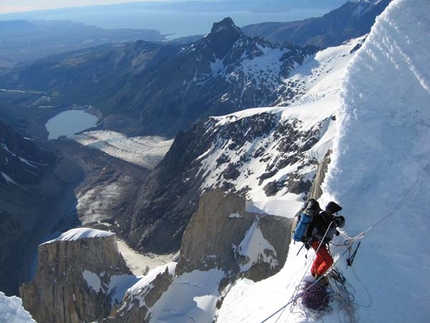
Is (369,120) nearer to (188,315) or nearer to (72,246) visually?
(188,315)

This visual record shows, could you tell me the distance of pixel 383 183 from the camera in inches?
458

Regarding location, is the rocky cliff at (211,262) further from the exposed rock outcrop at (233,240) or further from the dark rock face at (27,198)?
the dark rock face at (27,198)

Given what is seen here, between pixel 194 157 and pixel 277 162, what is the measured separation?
100 feet

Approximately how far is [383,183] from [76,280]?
40941 mm

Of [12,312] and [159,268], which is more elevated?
[12,312]

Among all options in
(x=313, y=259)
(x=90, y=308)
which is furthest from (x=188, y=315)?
(x=313, y=259)

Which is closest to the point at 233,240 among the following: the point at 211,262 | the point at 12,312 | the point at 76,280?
the point at 211,262

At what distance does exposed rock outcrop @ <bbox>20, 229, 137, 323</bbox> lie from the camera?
44.8 meters

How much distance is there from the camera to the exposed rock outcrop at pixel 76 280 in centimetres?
4481

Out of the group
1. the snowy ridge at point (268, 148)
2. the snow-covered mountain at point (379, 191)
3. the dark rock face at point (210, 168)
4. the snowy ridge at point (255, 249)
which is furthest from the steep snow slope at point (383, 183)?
the dark rock face at point (210, 168)

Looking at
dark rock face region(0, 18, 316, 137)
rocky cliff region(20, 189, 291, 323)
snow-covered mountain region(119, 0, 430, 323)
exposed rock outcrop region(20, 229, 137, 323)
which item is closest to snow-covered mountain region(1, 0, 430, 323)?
snow-covered mountain region(119, 0, 430, 323)

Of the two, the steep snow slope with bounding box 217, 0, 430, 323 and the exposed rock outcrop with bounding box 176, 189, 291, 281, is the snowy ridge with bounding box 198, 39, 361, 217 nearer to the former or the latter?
the exposed rock outcrop with bounding box 176, 189, 291, 281

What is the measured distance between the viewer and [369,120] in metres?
12.6

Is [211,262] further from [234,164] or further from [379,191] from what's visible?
[234,164]
